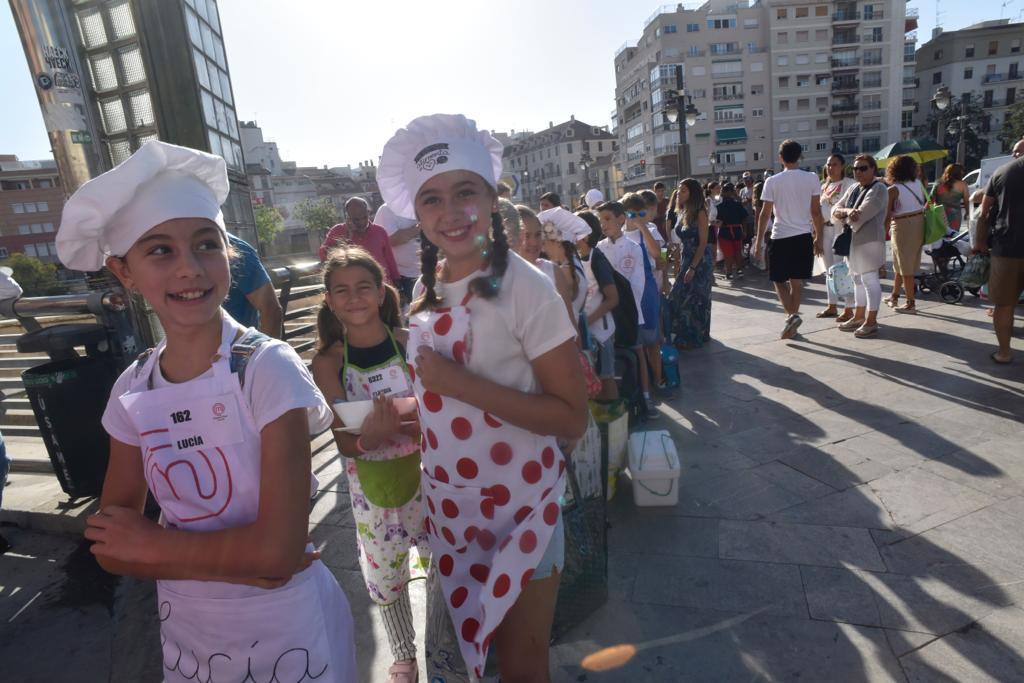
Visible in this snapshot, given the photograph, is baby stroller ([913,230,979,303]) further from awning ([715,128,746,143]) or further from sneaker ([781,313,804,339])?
awning ([715,128,746,143])

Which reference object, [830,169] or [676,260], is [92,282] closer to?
[676,260]

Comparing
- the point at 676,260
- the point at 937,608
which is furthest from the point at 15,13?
the point at 676,260

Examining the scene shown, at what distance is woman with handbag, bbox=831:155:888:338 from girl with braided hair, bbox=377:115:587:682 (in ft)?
20.7

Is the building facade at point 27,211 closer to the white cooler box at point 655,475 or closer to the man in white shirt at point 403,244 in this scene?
the man in white shirt at point 403,244

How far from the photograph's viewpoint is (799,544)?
9.81ft

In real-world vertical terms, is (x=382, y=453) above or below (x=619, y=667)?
above

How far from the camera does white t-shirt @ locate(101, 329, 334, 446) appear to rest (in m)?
1.21

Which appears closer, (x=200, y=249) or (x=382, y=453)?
(x=200, y=249)

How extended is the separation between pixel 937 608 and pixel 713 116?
67.8 metres

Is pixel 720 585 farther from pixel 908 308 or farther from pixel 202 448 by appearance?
pixel 908 308

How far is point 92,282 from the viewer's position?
169 inches

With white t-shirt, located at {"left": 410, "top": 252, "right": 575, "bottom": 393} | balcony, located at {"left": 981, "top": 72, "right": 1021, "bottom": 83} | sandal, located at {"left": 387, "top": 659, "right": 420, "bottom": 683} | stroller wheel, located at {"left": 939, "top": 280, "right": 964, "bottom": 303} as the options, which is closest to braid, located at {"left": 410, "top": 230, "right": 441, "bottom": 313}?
white t-shirt, located at {"left": 410, "top": 252, "right": 575, "bottom": 393}

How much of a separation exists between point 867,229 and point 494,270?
647 centimetres

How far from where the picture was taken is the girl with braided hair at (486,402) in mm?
1557
